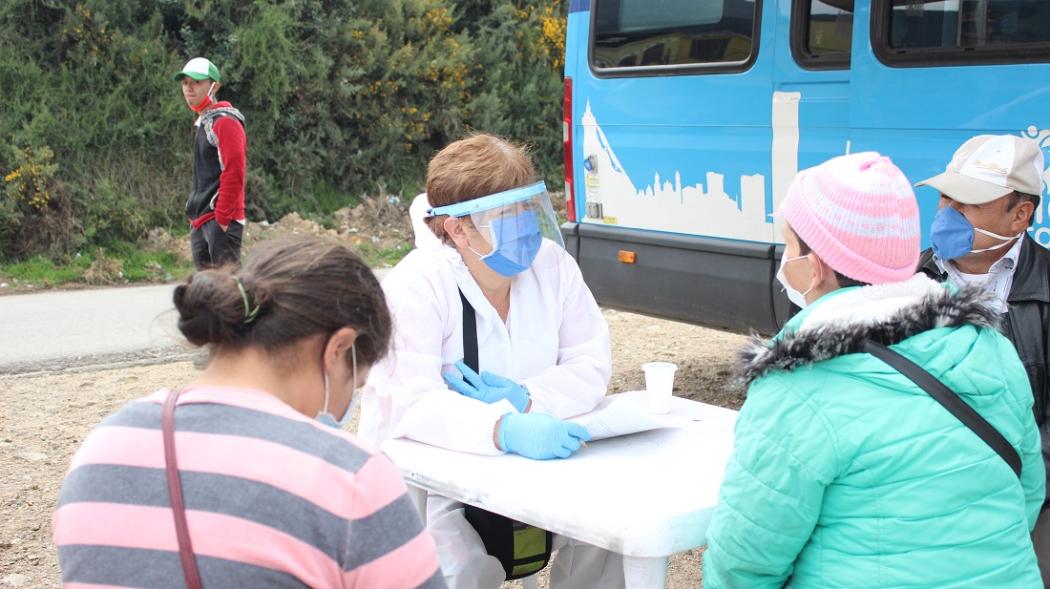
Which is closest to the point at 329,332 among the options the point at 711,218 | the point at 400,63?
the point at 711,218

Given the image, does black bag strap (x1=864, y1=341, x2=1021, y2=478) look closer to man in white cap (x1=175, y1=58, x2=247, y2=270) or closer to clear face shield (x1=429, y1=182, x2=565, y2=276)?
clear face shield (x1=429, y1=182, x2=565, y2=276)

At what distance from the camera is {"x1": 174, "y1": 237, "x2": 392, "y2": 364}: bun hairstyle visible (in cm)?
145

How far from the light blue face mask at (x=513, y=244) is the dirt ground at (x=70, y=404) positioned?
1.28m

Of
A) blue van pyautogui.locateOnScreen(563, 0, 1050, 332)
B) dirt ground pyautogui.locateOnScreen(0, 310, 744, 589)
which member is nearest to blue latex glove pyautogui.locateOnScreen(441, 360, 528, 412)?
dirt ground pyautogui.locateOnScreen(0, 310, 744, 589)

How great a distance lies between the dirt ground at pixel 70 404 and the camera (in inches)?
A: 148

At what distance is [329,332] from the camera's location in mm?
1500

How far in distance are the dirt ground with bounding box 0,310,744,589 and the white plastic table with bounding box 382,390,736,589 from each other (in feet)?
4.54

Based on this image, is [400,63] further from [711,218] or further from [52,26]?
[711,218]

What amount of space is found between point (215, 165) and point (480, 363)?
16.9 feet

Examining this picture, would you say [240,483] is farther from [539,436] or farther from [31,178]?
[31,178]

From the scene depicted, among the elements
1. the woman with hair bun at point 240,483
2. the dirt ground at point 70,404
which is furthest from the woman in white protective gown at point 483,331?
the dirt ground at point 70,404

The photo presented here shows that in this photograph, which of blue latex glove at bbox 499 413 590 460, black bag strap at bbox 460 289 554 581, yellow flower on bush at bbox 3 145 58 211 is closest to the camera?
blue latex glove at bbox 499 413 590 460

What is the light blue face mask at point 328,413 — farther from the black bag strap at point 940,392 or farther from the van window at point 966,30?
Result: the van window at point 966,30

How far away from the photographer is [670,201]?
534 cm
